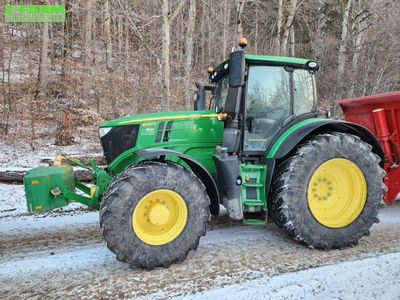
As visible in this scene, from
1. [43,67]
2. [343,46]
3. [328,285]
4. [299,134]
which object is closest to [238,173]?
[299,134]

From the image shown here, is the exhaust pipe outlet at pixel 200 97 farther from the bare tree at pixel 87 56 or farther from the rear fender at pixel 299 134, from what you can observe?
the bare tree at pixel 87 56

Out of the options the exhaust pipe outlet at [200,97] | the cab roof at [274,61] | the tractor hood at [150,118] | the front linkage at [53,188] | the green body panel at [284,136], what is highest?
the cab roof at [274,61]

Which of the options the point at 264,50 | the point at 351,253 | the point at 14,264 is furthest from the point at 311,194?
the point at 264,50

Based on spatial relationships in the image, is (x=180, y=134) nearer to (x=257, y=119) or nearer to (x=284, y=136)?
(x=257, y=119)

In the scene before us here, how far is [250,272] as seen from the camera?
8.41 ft

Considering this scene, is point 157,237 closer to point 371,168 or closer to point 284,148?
point 284,148

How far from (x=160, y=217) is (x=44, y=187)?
1300 millimetres

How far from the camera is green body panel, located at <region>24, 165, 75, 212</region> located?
9.29 feet

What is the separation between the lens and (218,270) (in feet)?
8.54

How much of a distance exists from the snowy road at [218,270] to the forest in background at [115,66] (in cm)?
570

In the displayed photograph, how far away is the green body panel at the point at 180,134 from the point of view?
3117 mm

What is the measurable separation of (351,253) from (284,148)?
131 centimetres

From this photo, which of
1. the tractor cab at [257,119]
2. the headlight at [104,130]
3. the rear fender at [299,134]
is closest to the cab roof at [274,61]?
the tractor cab at [257,119]

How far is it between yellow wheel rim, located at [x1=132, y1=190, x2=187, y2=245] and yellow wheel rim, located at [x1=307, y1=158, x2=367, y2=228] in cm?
146
